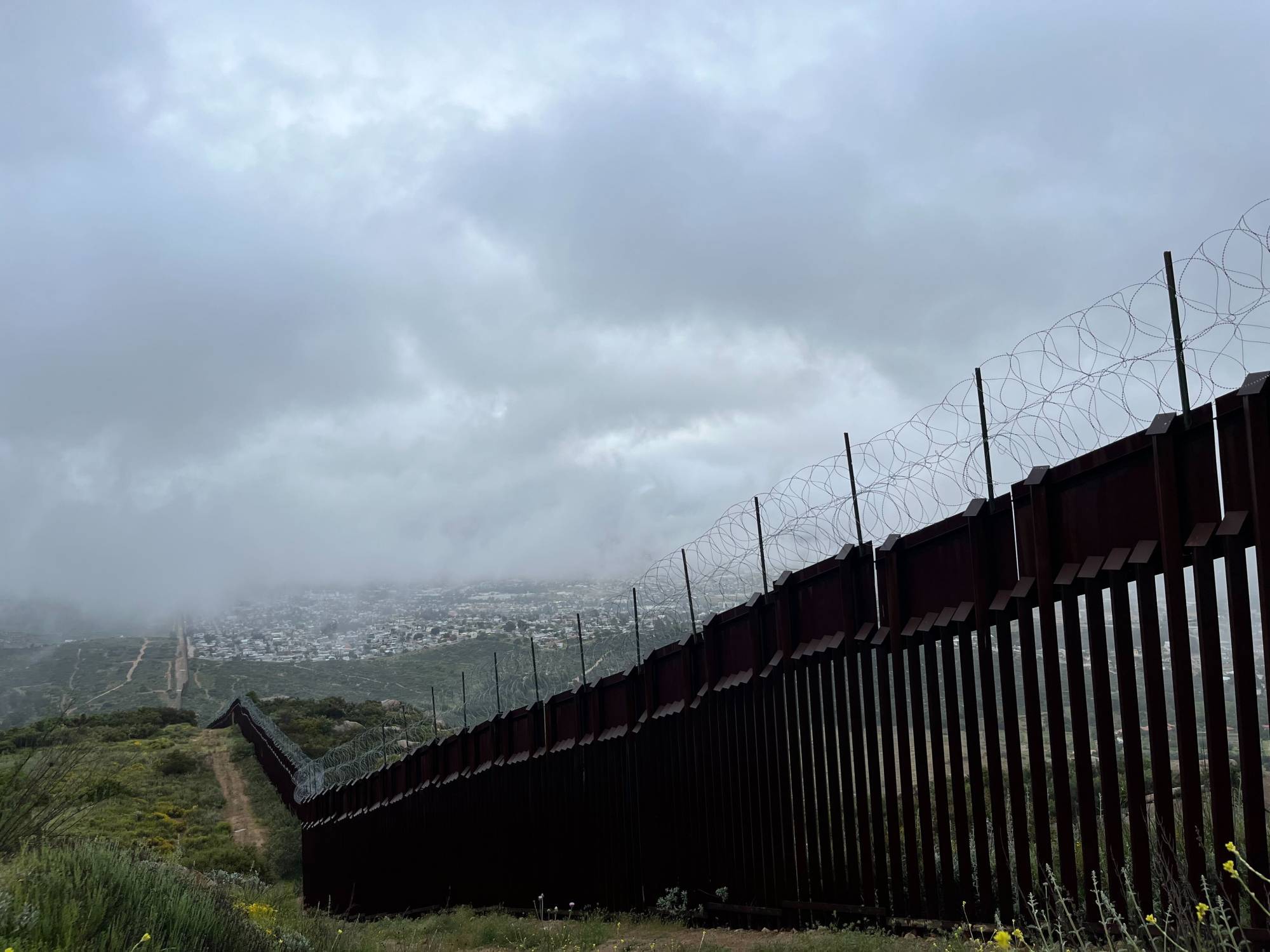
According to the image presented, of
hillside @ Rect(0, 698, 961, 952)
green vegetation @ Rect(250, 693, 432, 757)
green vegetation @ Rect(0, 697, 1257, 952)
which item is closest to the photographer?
green vegetation @ Rect(0, 697, 1257, 952)

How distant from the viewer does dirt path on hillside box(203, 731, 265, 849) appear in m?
27.2

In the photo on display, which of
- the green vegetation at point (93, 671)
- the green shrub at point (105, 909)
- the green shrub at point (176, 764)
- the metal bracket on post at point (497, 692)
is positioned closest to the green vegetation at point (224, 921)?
the green shrub at point (105, 909)

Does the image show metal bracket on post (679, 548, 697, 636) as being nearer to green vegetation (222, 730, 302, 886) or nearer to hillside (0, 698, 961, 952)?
hillside (0, 698, 961, 952)

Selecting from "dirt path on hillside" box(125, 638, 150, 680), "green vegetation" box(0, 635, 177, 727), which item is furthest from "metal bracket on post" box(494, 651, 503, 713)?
"dirt path on hillside" box(125, 638, 150, 680)

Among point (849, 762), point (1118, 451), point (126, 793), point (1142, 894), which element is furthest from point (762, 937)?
point (126, 793)

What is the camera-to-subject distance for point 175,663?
307ft

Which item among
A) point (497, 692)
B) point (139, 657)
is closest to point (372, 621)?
point (139, 657)

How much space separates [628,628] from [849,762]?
5.22 m

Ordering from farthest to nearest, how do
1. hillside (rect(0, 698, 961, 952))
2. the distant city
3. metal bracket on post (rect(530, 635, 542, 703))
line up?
the distant city
metal bracket on post (rect(530, 635, 542, 703))
hillside (rect(0, 698, 961, 952))

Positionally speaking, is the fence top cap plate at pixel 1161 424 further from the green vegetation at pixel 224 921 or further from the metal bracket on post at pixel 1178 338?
the green vegetation at pixel 224 921

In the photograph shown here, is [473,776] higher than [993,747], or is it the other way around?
[993,747]

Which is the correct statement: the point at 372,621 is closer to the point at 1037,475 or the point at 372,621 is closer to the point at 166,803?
the point at 166,803

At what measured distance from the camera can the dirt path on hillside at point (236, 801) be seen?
27.2 m

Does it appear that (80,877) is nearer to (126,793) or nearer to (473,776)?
(473,776)
